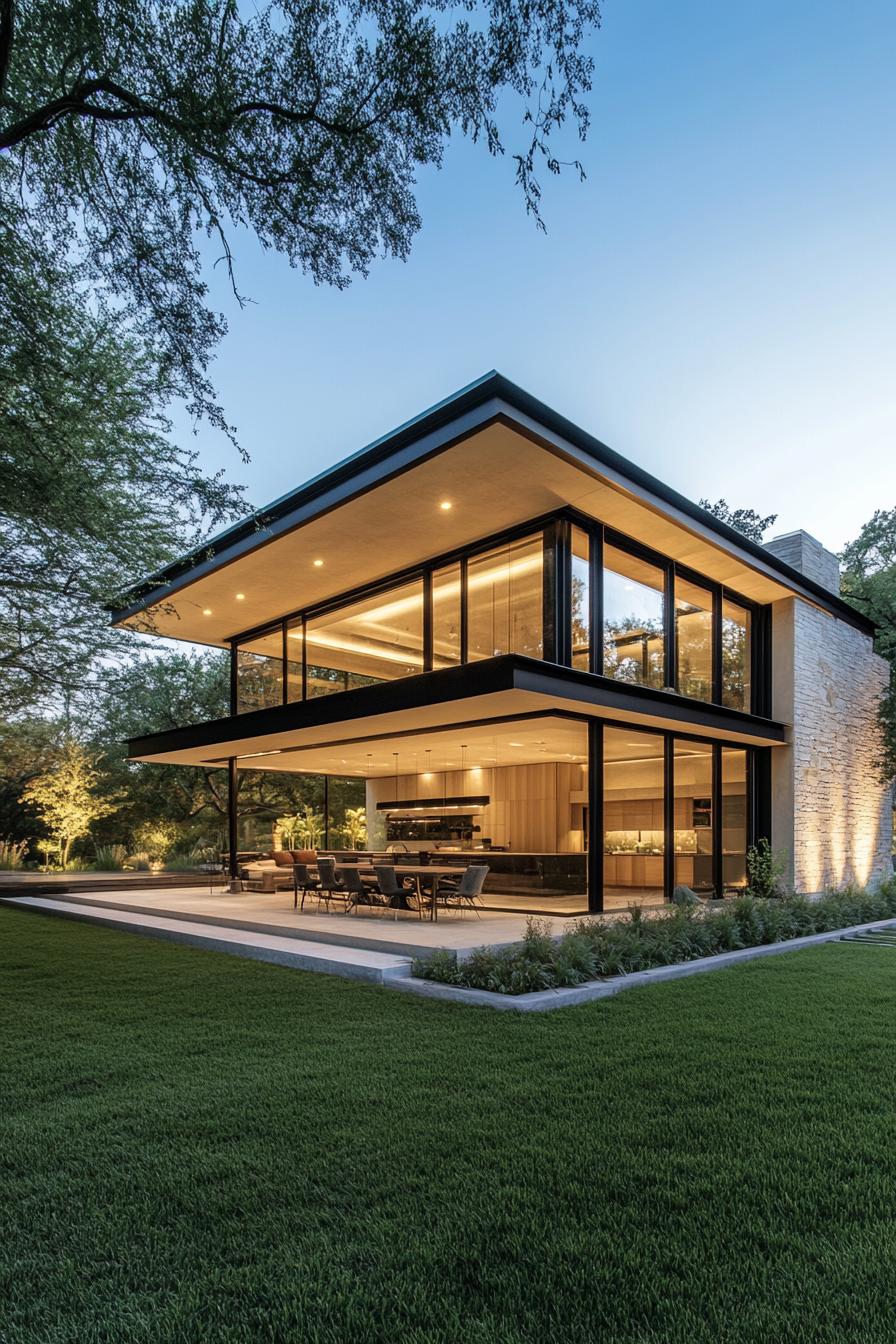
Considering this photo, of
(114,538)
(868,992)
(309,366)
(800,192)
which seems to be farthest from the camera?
(309,366)

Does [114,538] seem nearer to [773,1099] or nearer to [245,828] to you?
[773,1099]

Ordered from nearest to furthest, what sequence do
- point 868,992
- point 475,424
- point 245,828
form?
point 868,992 < point 475,424 < point 245,828

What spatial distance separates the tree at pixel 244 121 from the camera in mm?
5191

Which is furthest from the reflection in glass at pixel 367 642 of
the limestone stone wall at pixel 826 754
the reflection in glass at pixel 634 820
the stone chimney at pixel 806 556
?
the stone chimney at pixel 806 556

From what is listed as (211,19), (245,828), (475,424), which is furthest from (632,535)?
(245,828)

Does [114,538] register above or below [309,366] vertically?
below

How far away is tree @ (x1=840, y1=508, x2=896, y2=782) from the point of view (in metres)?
18.8

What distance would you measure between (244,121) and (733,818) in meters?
13.9

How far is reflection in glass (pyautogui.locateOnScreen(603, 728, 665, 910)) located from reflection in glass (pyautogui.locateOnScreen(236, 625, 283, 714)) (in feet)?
24.7

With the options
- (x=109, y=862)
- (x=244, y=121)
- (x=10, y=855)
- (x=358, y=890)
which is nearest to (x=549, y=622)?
(x=358, y=890)

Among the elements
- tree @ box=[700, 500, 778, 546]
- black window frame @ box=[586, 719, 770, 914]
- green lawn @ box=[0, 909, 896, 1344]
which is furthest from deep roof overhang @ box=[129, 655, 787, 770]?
tree @ box=[700, 500, 778, 546]

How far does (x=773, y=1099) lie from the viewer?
13.9ft

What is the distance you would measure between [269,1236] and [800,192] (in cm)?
1238

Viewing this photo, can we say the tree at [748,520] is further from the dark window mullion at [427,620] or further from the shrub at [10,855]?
the shrub at [10,855]
